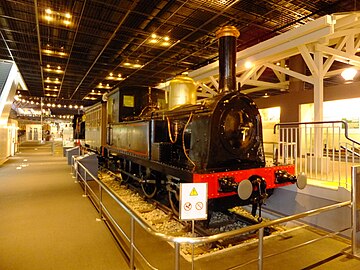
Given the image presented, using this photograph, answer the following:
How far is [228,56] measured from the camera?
13.4 feet

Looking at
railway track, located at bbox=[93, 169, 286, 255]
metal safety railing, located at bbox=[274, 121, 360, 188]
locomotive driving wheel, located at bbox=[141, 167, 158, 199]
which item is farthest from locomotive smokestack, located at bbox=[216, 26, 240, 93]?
locomotive driving wheel, located at bbox=[141, 167, 158, 199]

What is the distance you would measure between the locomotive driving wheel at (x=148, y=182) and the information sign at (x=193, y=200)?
2.86 m

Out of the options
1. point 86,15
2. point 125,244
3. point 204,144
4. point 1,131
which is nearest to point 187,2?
point 86,15

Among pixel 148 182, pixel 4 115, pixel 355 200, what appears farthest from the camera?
pixel 4 115

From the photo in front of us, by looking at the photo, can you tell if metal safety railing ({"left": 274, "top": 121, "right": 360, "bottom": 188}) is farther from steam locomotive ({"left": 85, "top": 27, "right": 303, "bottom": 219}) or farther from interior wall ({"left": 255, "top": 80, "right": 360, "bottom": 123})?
interior wall ({"left": 255, "top": 80, "right": 360, "bottom": 123})

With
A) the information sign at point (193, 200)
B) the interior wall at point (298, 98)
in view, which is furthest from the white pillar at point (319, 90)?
the information sign at point (193, 200)

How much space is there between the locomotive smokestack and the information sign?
85.2 inches

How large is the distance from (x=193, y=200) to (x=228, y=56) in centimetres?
263

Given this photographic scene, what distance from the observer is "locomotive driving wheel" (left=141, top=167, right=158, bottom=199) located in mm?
5245

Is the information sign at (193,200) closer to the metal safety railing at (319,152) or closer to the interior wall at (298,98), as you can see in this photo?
the metal safety railing at (319,152)

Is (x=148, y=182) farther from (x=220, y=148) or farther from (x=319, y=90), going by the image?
(x=319, y=90)

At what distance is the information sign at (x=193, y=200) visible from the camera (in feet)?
7.63

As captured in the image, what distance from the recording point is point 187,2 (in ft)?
24.2

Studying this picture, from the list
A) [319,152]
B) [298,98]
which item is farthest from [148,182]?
[298,98]
